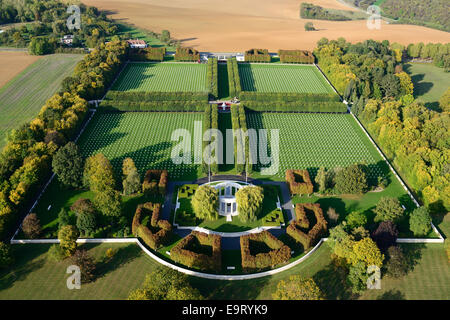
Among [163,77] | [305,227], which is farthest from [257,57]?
[305,227]

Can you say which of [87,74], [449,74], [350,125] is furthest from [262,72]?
[449,74]

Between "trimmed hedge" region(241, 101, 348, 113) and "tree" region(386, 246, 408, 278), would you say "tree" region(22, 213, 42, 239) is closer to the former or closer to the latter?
"tree" region(386, 246, 408, 278)

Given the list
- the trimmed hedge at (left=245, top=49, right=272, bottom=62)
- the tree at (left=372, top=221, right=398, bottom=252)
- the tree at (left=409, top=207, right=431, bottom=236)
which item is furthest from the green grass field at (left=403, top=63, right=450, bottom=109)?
the tree at (left=372, top=221, right=398, bottom=252)

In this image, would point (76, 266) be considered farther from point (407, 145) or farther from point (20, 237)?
point (407, 145)

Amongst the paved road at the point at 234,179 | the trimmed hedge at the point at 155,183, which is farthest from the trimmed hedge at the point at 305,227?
the trimmed hedge at the point at 155,183

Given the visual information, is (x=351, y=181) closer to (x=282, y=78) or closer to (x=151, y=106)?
(x=151, y=106)
